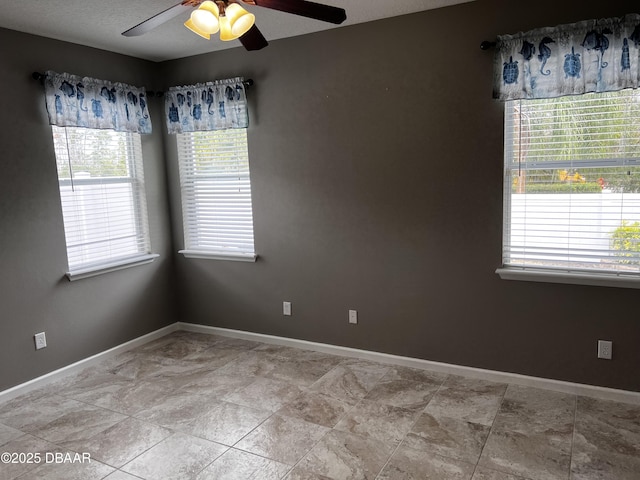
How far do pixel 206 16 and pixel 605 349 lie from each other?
292 cm

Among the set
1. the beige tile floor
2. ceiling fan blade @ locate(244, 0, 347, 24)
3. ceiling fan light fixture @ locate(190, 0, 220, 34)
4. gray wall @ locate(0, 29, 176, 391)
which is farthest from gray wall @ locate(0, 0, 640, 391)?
ceiling fan light fixture @ locate(190, 0, 220, 34)

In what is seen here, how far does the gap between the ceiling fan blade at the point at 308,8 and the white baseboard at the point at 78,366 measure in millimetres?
2989

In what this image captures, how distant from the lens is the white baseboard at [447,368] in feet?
9.96

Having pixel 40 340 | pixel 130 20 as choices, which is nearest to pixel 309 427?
pixel 40 340

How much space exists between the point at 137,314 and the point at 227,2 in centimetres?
304

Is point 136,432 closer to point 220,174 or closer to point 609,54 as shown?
point 220,174

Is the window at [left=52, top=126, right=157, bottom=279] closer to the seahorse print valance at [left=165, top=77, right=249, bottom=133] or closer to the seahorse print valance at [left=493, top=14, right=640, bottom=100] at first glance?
the seahorse print valance at [left=165, top=77, right=249, bottom=133]

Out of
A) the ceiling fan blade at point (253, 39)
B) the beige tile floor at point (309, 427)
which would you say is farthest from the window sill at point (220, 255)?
the ceiling fan blade at point (253, 39)

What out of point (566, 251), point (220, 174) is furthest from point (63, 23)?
point (566, 251)

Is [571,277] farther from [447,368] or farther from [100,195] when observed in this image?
[100,195]

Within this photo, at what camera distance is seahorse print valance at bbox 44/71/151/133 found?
3.50 m

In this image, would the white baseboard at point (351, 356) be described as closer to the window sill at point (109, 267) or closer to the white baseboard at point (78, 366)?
the white baseboard at point (78, 366)

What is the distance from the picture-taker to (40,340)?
3.54 metres

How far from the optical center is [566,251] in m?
3.06
